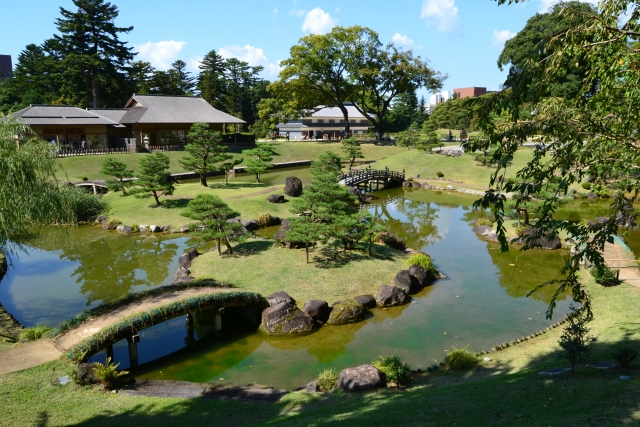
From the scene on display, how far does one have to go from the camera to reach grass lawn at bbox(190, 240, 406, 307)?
1648 cm

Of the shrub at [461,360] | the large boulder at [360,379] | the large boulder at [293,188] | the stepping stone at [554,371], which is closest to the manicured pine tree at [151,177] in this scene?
the large boulder at [293,188]

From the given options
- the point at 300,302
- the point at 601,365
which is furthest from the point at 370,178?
the point at 601,365

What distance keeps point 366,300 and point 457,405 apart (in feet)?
26.1

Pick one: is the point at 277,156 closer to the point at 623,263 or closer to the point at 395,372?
the point at 623,263

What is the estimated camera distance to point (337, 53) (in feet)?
198

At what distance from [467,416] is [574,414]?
63.8 inches

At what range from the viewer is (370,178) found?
129ft

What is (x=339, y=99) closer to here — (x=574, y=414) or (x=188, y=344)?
(x=188, y=344)

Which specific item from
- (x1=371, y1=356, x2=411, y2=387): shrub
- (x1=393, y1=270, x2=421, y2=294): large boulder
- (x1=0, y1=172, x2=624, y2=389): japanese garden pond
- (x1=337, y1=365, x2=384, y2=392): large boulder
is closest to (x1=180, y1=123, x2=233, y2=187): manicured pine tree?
(x1=0, y1=172, x2=624, y2=389): japanese garden pond

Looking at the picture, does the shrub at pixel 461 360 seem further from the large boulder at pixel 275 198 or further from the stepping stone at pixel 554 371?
the large boulder at pixel 275 198

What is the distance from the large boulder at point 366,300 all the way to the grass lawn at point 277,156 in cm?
3115

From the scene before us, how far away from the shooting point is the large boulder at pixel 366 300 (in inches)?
624

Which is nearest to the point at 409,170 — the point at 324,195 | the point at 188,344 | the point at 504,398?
the point at 324,195

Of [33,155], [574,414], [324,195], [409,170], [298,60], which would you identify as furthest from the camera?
[298,60]
